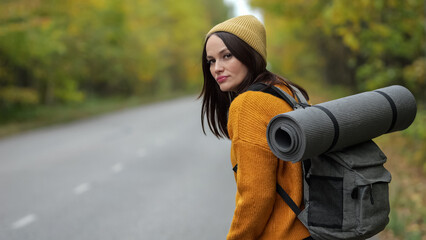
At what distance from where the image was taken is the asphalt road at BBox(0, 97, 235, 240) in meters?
5.42

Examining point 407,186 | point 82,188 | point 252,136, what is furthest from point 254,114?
point 82,188

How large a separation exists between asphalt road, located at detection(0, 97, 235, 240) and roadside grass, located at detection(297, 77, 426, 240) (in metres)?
1.92

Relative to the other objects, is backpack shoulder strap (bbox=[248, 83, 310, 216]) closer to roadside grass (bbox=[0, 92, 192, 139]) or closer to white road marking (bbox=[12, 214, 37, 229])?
white road marking (bbox=[12, 214, 37, 229])

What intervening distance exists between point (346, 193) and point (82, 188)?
6608mm

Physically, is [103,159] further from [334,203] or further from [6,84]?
[6,84]

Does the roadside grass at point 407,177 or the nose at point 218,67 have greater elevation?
the nose at point 218,67

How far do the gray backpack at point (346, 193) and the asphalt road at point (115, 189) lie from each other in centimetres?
362

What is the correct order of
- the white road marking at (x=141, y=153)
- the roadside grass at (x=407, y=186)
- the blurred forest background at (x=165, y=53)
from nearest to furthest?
1. the roadside grass at (x=407, y=186)
2. the blurred forest background at (x=165, y=53)
3. the white road marking at (x=141, y=153)

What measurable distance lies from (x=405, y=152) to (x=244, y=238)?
9298mm

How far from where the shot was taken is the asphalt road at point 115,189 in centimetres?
542

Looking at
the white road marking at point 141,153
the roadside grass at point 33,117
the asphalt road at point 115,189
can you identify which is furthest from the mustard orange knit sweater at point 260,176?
the roadside grass at point 33,117

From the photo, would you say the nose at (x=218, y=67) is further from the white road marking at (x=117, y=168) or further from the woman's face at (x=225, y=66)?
the white road marking at (x=117, y=168)

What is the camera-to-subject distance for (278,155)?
4.87 feet

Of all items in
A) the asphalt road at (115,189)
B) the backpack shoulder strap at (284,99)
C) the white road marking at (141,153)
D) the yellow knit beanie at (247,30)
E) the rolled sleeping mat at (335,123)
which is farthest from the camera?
the white road marking at (141,153)
